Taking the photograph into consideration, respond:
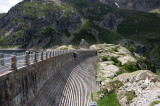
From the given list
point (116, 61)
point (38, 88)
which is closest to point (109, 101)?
point (38, 88)

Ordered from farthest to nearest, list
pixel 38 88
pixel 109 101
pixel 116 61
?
pixel 116 61
pixel 109 101
pixel 38 88

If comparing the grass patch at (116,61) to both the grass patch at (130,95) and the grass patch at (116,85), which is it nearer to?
the grass patch at (116,85)

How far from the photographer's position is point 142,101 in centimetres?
1847

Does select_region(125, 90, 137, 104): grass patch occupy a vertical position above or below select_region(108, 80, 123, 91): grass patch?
above

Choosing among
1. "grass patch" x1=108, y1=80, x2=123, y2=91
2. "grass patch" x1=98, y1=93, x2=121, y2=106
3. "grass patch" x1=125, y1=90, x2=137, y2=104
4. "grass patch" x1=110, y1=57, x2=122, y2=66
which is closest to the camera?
"grass patch" x1=125, y1=90, x2=137, y2=104

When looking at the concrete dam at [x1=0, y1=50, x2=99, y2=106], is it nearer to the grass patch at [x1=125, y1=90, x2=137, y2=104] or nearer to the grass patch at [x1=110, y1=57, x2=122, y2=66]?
the grass patch at [x1=125, y1=90, x2=137, y2=104]

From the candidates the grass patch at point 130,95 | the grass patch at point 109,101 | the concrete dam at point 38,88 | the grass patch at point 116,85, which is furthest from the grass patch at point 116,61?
the grass patch at point 130,95

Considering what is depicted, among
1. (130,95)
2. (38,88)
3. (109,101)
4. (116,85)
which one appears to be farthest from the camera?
(116,85)

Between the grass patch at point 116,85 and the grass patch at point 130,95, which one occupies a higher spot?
the grass patch at point 130,95

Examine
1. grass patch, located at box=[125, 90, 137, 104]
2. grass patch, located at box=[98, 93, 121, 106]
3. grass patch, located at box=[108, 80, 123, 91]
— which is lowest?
grass patch, located at box=[98, 93, 121, 106]

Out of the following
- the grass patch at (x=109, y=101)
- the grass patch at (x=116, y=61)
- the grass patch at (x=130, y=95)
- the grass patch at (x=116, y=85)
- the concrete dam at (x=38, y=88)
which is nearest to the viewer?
the concrete dam at (x=38, y=88)

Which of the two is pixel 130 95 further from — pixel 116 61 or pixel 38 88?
pixel 116 61

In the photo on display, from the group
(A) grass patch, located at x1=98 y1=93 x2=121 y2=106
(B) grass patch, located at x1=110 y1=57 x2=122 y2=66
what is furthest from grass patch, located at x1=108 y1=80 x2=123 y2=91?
(B) grass patch, located at x1=110 y1=57 x2=122 y2=66

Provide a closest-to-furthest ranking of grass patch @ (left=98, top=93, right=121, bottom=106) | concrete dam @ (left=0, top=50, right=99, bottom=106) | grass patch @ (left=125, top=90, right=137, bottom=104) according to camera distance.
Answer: concrete dam @ (left=0, top=50, right=99, bottom=106) < grass patch @ (left=125, top=90, right=137, bottom=104) < grass patch @ (left=98, top=93, right=121, bottom=106)
